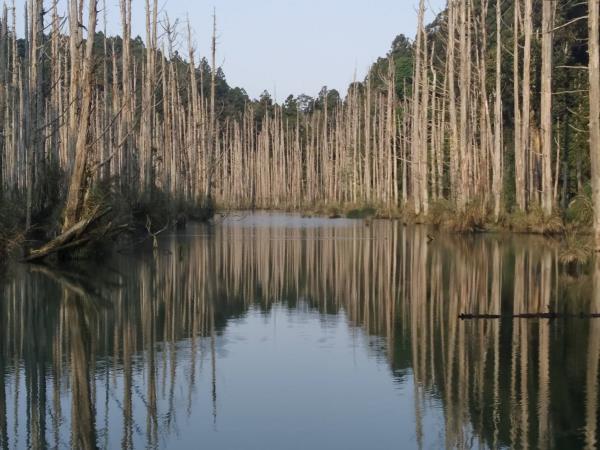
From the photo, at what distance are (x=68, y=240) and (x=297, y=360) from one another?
11035 millimetres

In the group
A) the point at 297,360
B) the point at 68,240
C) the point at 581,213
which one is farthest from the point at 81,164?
the point at 581,213

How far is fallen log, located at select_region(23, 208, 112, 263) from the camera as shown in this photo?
1861 centimetres

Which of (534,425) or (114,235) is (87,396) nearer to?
(534,425)

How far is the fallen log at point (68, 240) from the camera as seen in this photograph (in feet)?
61.1

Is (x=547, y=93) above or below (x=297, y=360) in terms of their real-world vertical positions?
above

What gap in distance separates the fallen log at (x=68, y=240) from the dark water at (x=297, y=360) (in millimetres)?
1670

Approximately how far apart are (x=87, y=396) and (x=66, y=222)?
39.8ft

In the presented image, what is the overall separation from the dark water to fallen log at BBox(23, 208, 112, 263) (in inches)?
65.8

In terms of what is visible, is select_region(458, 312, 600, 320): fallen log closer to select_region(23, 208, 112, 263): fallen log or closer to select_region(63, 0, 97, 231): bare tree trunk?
select_region(23, 208, 112, 263): fallen log

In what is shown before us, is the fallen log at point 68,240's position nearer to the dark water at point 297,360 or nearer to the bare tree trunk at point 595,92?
the dark water at point 297,360

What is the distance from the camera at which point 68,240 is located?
18.9 metres

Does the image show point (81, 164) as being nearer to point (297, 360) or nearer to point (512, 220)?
point (297, 360)

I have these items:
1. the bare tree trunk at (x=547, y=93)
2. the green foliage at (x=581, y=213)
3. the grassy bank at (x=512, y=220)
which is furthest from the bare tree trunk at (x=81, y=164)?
the bare tree trunk at (x=547, y=93)

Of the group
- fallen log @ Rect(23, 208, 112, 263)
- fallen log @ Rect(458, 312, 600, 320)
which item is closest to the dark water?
fallen log @ Rect(458, 312, 600, 320)
